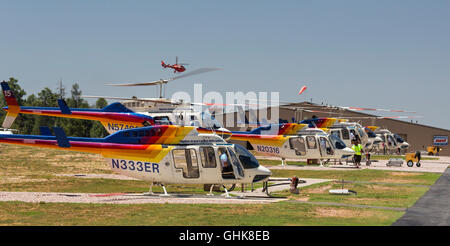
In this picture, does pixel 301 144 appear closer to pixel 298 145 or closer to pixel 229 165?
pixel 298 145

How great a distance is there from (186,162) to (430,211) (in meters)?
9.67

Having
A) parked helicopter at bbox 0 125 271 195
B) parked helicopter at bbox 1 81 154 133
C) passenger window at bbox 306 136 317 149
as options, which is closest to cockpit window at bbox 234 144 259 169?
parked helicopter at bbox 0 125 271 195

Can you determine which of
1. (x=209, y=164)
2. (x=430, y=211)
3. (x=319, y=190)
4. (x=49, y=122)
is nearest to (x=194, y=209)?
(x=209, y=164)

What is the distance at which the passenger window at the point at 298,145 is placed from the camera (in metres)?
41.7

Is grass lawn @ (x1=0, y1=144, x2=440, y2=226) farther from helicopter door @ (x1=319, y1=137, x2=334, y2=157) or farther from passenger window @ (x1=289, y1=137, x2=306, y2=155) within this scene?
passenger window @ (x1=289, y1=137, x2=306, y2=155)

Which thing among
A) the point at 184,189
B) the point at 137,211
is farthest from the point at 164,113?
the point at 137,211

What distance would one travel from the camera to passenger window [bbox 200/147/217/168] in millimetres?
22203

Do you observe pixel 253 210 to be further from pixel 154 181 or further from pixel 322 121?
pixel 322 121

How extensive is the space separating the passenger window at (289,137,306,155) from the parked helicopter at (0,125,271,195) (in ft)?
64.3

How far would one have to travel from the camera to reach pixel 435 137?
7675cm

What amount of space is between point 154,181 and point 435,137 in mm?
63515

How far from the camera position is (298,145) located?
41.8 meters

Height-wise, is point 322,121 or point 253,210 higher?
point 322,121

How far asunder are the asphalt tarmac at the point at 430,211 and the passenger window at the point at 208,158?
786 centimetres
